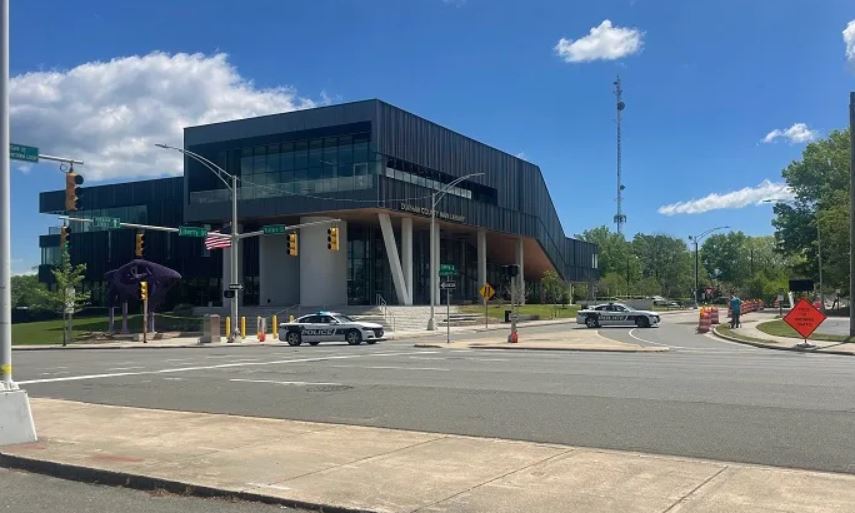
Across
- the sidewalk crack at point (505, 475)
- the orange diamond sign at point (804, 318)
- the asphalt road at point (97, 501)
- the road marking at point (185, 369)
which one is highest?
the orange diamond sign at point (804, 318)

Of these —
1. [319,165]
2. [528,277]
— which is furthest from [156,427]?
[528,277]

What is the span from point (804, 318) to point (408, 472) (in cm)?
2329

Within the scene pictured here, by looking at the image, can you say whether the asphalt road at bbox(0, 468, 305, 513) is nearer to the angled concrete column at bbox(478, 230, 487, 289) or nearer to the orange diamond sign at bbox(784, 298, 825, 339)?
the orange diamond sign at bbox(784, 298, 825, 339)

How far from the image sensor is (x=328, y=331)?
35062 millimetres

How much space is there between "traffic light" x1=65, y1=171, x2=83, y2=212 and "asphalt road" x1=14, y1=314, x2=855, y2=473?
16.8ft

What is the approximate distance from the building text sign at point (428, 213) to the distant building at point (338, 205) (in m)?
0.12

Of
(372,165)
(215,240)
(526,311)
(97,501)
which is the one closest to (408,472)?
(97,501)

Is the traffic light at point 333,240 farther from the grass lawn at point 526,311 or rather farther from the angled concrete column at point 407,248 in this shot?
the grass lawn at point 526,311

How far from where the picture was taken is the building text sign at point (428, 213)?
182 feet

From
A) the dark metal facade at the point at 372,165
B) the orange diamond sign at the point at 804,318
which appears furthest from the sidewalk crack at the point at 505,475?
the dark metal facade at the point at 372,165

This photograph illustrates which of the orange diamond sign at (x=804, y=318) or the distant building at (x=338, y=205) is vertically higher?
the distant building at (x=338, y=205)

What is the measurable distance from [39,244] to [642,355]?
80.2 metres

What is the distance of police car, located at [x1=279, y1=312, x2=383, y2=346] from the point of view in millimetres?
34875

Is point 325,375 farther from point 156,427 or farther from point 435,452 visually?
point 435,452
